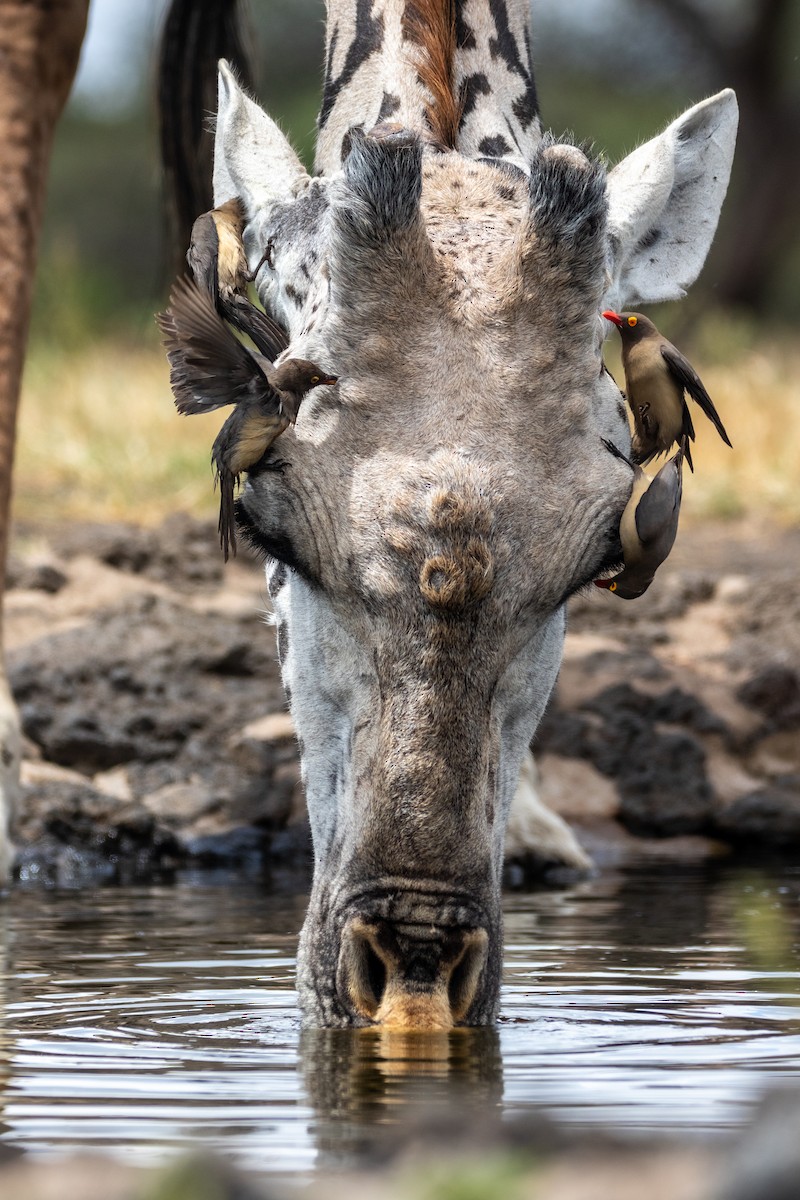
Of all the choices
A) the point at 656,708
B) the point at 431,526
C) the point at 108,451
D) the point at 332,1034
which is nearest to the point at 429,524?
the point at 431,526

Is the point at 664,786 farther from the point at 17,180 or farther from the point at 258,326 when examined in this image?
the point at 258,326

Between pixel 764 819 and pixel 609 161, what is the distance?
3.81 m

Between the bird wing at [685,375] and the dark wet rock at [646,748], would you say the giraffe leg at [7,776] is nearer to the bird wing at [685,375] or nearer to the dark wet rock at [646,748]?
the dark wet rock at [646,748]

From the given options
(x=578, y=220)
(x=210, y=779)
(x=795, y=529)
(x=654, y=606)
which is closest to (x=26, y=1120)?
(x=578, y=220)

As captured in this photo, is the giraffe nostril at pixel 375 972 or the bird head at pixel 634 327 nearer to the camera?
the giraffe nostril at pixel 375 972

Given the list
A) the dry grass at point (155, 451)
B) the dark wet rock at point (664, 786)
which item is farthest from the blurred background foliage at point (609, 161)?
the dark wet rock at point (664, 786)

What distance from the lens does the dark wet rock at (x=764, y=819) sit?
27.0 ft

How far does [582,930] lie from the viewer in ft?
20.1

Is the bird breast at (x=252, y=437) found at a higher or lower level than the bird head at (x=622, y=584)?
higher

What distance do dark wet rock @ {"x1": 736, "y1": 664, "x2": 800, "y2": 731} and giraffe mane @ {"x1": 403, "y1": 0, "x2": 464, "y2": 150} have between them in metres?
3.85

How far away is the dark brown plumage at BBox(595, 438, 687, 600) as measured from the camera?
4.22 meters

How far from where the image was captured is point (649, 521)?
4.21 m

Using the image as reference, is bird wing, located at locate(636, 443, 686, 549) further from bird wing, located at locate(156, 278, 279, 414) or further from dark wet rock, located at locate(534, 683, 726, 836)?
dark wet rock, located at locate(534, 683, 726, 836)

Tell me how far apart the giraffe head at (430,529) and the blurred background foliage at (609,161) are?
3.66ft
